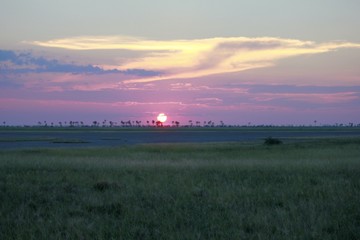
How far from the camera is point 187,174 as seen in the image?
1981cm

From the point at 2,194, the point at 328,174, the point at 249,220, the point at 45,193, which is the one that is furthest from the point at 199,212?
the point at 328,174

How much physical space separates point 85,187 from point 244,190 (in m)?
5.82

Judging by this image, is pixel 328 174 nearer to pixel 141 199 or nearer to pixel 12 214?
pixel 141 199

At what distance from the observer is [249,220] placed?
10320mm

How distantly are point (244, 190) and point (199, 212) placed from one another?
3.77m

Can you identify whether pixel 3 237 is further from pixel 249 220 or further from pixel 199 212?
pixel 249 220

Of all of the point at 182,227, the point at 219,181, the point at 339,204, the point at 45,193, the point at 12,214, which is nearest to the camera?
the point at 182,227

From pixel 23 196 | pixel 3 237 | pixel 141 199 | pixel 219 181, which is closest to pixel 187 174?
pixel 219 181

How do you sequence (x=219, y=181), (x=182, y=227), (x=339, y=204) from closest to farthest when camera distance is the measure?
(x=182, y=227) < (x=339, y=204) < (x=219, y=181)

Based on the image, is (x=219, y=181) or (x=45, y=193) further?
(x=219, y=181)

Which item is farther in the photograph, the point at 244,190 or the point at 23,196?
the point at 244,190

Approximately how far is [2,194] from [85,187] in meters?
3.02

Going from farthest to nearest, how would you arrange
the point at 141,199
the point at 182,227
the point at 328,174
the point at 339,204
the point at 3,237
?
the point at 328,174 < the point at 141,199 < the point at 339,204 < the point at 182,227 < the point at 3,237

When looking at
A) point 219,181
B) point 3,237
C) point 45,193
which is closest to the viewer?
point 3,237
